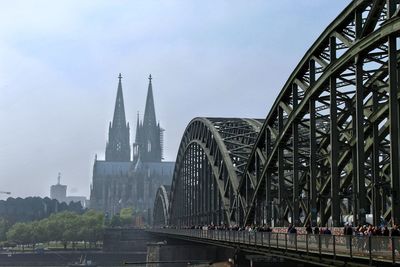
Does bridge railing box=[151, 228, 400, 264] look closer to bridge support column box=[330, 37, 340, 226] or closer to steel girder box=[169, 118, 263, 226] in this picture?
bridge support column box=[330, 37, 340, 226]

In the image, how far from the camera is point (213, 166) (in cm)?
8362

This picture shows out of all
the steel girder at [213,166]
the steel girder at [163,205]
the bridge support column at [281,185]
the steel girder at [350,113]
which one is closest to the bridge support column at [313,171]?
the steel girder at [350,113]

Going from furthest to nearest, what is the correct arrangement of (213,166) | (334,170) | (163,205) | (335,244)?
(163,205) < (213,166) < (334,170) < (335,244)

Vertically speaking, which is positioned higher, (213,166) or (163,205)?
(213,166)

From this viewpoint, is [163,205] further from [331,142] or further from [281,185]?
[331,142]

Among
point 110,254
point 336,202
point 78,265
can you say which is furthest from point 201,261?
point 110,254

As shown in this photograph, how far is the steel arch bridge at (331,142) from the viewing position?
34.4 metres

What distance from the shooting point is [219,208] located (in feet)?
276

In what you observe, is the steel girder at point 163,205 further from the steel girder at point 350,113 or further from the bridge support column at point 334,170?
the bridge support column at point 334,170

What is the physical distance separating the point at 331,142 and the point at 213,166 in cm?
4529

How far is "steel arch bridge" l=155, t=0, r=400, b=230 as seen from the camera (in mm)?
34375

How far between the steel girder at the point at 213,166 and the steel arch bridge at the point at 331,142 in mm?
219

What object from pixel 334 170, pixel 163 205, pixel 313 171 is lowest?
pixel 334 170

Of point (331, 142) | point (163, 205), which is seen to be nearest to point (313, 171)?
point (331, 142)
